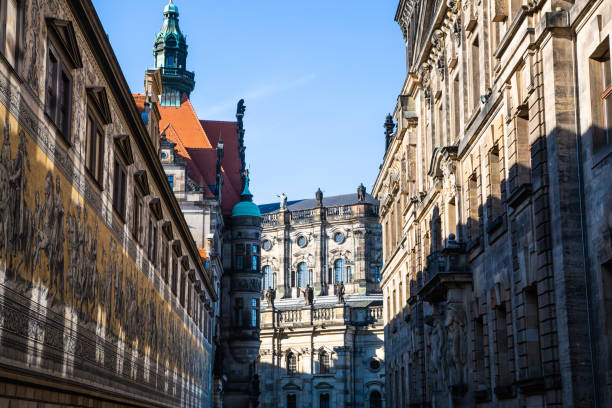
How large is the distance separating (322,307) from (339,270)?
6.41 metres

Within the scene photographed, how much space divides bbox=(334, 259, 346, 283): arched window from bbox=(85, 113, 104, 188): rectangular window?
69098mm

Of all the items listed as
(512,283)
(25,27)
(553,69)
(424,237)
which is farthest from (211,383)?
(25,27)

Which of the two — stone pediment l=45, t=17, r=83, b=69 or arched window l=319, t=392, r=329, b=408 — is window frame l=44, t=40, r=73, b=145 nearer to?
stone pediment l=45, t=17, r=83, b=69

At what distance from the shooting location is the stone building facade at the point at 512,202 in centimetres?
1623

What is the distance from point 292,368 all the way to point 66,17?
226ft

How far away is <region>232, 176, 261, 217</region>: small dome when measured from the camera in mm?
64062

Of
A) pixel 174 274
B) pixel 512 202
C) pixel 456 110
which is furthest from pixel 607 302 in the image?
pixel 174 274

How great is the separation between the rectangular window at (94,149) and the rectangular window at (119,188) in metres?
1.61

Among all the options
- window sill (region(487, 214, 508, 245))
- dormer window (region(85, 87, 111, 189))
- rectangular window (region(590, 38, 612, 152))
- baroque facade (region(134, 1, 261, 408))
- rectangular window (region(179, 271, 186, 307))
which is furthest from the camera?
baroque facade (region(134, 1, 261, 408))

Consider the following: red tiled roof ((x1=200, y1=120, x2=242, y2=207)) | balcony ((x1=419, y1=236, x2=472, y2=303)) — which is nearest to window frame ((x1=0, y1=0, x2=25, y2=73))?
balcony ((x1=419, y1=236, x2=472, y2=303))

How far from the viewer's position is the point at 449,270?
26.0 metres

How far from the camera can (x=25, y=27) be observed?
40.0 feet

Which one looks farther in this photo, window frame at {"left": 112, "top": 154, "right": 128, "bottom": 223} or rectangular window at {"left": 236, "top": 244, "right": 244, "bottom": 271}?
rectangular window at {"left": 236, "top": 244, "right": 244, "bottom": 271}

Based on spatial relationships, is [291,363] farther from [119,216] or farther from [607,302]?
[607,302]
